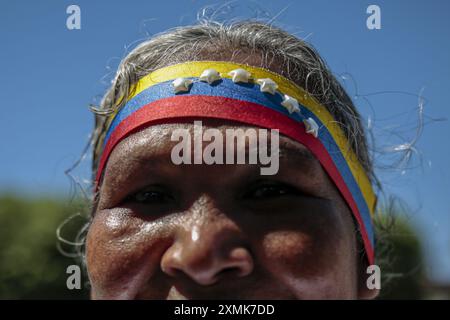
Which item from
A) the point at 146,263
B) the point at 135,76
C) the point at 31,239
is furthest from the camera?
the point at 31,239

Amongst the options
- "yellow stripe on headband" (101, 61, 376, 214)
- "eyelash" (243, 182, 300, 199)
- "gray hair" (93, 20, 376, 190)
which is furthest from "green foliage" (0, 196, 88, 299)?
"eyelash" (243, 182, 300, 199)

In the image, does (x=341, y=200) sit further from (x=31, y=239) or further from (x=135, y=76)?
(x=31, y=239)

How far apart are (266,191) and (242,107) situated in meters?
0.32

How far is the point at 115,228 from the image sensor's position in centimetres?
206

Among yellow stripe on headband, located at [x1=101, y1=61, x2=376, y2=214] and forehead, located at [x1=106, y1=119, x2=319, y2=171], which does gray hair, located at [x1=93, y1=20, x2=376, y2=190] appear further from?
forehead, located at [x1=106, y1=119, x2=319, y2=171]

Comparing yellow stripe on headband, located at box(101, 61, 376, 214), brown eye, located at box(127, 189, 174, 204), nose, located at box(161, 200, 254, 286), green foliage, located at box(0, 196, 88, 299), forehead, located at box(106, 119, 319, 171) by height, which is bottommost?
green foliage, located at box(0, 196, 88, 299)

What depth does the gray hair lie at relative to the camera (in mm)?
2355

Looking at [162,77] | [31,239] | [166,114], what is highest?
[162,77]

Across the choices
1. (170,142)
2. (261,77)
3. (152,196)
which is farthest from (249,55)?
(152,196)

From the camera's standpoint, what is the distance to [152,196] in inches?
79.9
